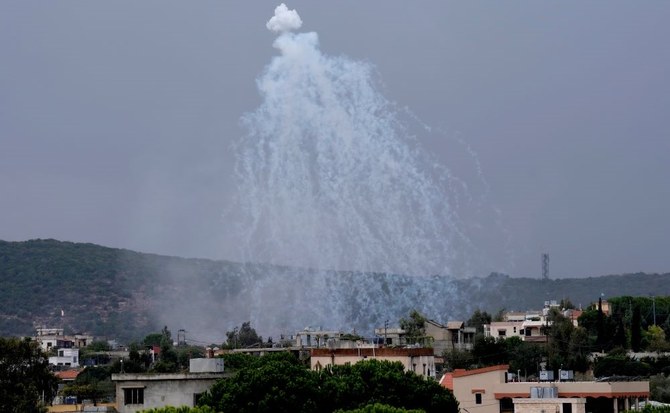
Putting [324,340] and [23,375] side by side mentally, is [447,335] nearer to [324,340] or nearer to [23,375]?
[324,340]

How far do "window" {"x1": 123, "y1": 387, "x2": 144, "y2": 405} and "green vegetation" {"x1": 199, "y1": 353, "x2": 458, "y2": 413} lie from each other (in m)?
2.70

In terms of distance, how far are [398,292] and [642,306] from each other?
29955 millimetres

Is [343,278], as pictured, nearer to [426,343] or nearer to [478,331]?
[478,331]

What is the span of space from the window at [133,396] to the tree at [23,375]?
1500 cm

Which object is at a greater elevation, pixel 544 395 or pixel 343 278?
pixel 343 278

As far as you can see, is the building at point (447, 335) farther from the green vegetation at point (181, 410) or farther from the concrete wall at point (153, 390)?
the green vegetation at point (181, 410)

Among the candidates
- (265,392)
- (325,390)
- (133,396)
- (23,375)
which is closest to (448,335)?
(23,375)

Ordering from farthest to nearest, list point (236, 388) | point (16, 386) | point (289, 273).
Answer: point (289, 273), point (16, 386), point (236, 388)

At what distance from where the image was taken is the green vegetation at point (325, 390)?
6406 centimetres

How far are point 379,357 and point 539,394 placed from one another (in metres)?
16.3

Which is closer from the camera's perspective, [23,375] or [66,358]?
A: [23,375]

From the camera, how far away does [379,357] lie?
8050 centimetres

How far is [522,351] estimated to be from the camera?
406 ft

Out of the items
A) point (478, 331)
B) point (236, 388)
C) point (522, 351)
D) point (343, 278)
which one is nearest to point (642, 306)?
point (478, 331)
